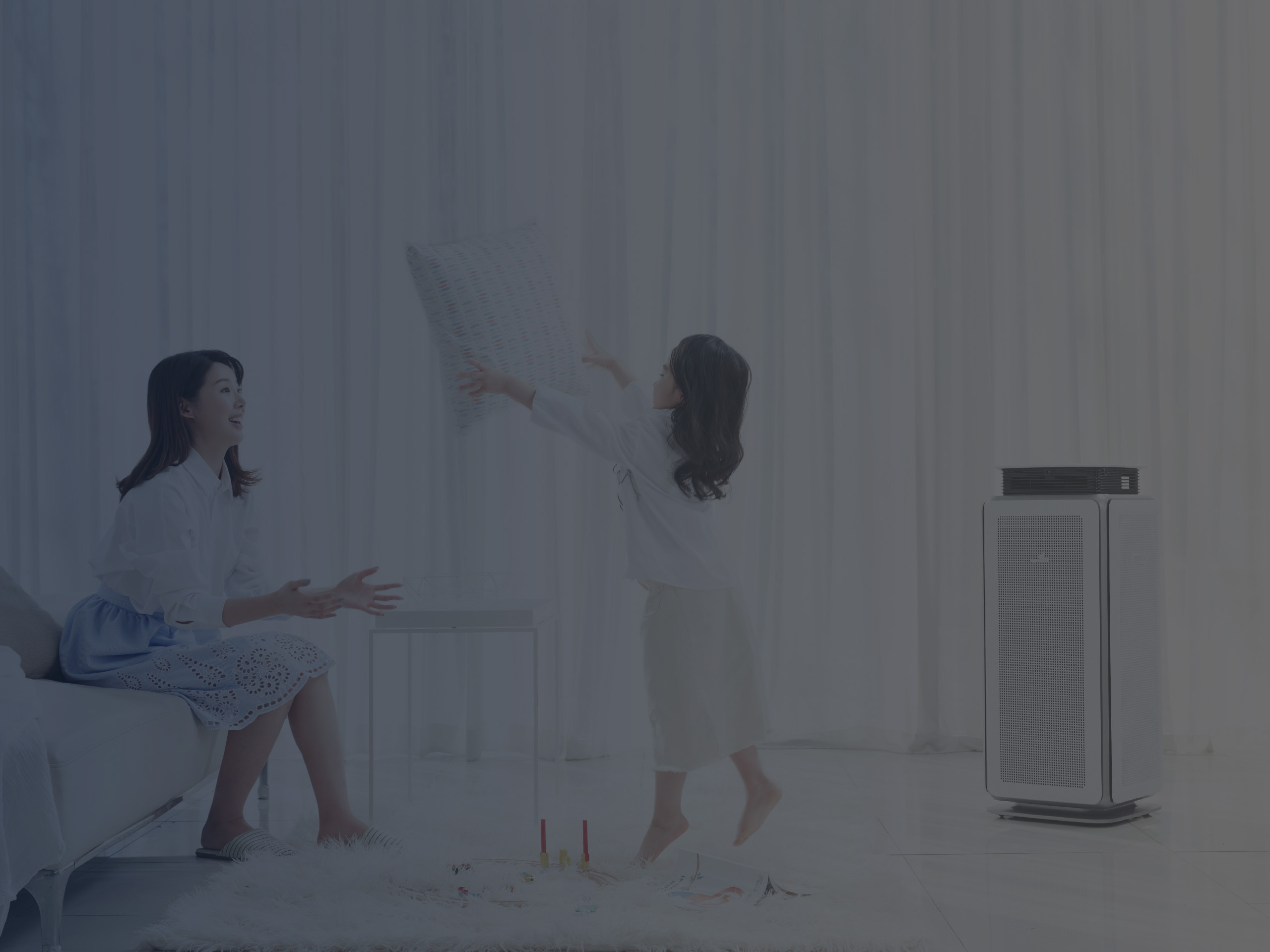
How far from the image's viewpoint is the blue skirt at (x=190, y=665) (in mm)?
2244

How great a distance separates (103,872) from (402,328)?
5.84ft

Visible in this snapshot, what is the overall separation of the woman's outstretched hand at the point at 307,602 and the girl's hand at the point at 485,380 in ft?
1.74

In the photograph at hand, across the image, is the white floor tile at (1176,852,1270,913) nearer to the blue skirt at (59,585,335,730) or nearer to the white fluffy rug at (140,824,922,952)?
the white fluffy rug at (140,824,922,952)

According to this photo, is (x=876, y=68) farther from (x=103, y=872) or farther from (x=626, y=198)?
(x=103, y=872)

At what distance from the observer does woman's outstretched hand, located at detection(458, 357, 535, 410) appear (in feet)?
7.35

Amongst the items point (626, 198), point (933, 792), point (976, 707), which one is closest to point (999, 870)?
point (933, 792)

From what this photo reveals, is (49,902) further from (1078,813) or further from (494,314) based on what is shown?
(1078,813)

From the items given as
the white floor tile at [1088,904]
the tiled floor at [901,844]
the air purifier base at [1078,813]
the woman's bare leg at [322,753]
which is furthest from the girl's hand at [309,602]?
the air purifier base at [1078,813]

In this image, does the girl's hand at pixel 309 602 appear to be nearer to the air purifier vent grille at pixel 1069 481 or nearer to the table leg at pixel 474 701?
the table leg at pixel 474 701

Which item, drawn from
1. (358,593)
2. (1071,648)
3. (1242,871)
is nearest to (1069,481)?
(1071,648)

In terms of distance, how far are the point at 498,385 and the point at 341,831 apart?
103 centimetres

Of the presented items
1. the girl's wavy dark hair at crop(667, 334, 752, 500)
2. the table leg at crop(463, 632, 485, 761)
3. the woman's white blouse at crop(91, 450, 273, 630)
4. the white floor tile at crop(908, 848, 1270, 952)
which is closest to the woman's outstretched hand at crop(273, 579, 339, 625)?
the woman's white blouse at crop(91, 450, 273, 630)

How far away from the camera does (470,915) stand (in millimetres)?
1856

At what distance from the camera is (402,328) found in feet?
11.0
